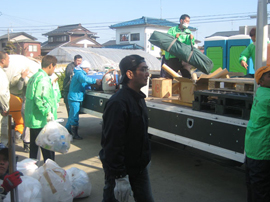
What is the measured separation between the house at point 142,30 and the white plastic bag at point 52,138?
4771 centimetres

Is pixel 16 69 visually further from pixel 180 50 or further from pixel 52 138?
pixel 180 50

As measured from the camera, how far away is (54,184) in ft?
12.5

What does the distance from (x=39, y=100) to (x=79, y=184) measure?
1.37 m

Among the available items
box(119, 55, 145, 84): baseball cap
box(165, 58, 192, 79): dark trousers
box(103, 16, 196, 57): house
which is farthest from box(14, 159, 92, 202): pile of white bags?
box(103, 16, 196, 57): house

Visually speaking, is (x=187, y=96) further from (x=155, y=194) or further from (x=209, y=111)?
(x=155, y=194)

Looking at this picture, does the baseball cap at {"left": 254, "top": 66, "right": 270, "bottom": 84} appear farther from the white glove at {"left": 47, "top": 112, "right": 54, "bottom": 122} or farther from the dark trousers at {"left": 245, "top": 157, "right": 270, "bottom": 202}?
the white glove at {"left": 47, "top": 112, "right": 54, "bottom": 122}

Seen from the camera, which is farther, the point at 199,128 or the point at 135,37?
the point at 135,37

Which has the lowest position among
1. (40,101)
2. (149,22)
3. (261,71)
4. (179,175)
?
(179,175)

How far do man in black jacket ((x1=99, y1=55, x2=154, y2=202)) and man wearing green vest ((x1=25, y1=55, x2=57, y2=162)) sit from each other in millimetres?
2258

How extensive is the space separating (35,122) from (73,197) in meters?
1.31

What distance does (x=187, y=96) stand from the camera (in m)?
5.17

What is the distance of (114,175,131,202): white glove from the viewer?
2.50m

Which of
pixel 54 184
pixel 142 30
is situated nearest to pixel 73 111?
pixel 54 184

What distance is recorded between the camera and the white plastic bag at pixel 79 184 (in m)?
4.19
